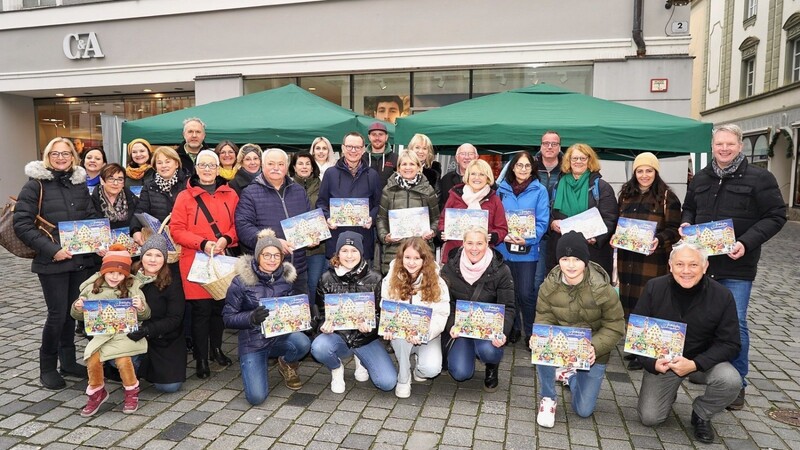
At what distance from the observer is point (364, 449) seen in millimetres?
3592

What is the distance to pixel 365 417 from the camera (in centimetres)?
407

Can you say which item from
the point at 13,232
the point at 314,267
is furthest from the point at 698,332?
the point at 13,232

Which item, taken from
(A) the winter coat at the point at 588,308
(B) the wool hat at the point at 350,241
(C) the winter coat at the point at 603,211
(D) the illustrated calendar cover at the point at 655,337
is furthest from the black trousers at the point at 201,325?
(D) the illustrated calendar cover at the point at 655,337

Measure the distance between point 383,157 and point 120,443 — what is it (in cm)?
410

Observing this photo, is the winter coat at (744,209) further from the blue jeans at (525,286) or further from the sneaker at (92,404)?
the sneaker at (92,404)

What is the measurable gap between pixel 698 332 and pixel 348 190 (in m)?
3.33

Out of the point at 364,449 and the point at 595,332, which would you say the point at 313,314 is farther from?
the point at 595,332

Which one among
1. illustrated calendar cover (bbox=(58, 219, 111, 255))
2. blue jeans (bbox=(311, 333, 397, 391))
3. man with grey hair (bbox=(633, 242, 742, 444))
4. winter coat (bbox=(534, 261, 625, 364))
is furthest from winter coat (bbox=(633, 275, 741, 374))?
illustrated calendar cover (bbox=(58, 219, 111, 255))

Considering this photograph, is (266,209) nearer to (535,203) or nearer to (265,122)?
(265,122)

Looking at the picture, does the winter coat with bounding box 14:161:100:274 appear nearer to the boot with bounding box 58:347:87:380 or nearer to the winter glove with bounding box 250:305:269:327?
the boot with bounding box 58:347:87:380

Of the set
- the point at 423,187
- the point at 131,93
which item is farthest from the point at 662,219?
the point at 131,93

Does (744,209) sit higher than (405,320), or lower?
higher

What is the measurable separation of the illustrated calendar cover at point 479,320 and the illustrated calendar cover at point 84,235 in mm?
3033

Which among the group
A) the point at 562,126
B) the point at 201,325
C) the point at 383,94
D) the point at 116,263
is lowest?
the point at 201,325
